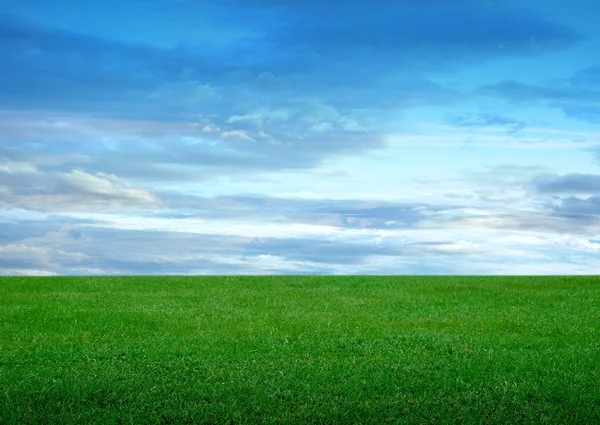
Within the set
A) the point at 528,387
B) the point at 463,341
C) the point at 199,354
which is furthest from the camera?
the point at 463,341

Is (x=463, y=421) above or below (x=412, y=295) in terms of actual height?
below

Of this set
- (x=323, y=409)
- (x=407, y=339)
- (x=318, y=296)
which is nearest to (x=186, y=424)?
(x=323, y=409)

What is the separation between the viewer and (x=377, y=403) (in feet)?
37.7

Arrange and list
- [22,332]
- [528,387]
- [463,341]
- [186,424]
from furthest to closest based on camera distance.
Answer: [22,332]
[463,341]
[528,387]
[186,424]

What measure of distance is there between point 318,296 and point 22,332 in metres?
11.5

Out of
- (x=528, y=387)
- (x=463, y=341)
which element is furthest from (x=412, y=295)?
(x=528, y=387)

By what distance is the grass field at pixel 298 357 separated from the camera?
11.2 m

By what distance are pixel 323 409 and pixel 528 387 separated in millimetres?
4032

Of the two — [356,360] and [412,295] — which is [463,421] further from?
[412,295]

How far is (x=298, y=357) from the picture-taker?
1502 cm

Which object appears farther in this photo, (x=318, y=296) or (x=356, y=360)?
(x=318, y=296)

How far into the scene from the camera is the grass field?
36.9 feet

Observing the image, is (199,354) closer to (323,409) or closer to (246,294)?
(323,409)

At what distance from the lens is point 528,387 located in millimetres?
12594
